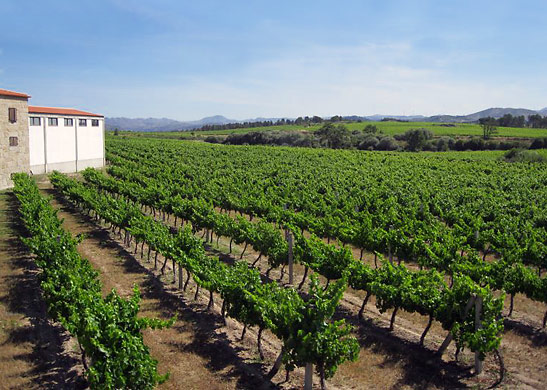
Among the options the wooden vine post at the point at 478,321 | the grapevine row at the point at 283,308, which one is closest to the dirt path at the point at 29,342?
the grapevine row at the point at 283,308

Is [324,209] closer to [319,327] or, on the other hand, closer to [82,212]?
[319,327]

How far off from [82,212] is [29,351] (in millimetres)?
20110

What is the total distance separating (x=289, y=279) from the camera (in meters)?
17.5

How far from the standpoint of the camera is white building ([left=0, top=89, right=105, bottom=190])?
37875 millimetres

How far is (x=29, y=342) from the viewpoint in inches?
487

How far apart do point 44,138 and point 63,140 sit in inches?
130

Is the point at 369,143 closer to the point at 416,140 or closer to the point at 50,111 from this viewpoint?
the point at 416,140

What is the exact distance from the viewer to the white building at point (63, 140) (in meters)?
44.8

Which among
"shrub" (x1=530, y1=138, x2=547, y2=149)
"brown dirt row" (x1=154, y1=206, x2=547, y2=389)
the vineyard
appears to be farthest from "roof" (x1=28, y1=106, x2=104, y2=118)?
"shrub" (x1=530, y1=138, x2=547, y2=149)

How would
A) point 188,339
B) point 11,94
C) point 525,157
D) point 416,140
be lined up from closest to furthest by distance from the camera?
point 188,339 → point 11,94 → point 525,157 → point 416,140

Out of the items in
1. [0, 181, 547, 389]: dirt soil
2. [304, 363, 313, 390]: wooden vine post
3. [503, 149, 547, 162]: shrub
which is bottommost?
[0, 181, 547, 389]: dirt soil

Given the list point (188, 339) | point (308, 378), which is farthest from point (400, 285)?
point (188, 339)

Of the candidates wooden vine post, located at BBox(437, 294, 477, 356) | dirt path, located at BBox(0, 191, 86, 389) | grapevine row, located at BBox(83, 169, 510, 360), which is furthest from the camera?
wooden vine post, located at BBox(437, 294, 477, 356)

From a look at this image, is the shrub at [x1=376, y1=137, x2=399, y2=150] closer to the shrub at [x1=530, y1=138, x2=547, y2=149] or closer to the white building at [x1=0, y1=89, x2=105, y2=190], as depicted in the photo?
the shrub at [x1=530, y1=138, x2=547, y2=149]
